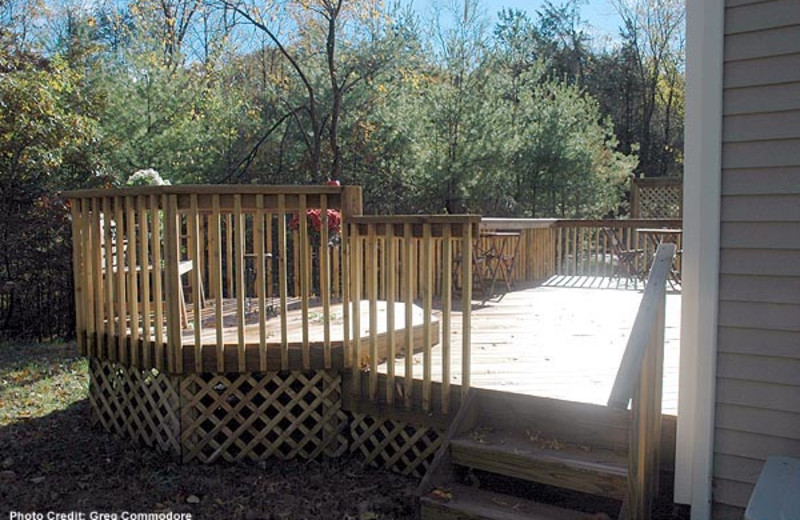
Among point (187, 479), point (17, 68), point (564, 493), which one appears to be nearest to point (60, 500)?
point (187, 479)

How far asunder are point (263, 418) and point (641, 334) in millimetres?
2459

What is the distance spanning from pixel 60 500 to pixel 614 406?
9.56 feet

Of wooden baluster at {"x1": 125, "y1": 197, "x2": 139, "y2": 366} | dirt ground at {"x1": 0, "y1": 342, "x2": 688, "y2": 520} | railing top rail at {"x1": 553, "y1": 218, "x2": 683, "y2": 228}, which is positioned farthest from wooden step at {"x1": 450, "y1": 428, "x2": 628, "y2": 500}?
railing top rail at {"x1": 553, "y1": 218, "x2": 683, "y2": 228}

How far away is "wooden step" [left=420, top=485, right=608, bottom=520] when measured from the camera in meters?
2.77

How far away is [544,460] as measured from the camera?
2914mm

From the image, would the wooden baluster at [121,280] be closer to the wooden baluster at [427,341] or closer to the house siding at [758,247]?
the wooden baluster at [427,341]

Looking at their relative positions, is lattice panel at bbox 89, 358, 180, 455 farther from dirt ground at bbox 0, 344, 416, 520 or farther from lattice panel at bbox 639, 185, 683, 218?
lattice panel at bbox 639, 185, 683, 218

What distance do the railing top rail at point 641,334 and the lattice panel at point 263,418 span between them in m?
2.09

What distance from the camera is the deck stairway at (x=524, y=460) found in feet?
9.25

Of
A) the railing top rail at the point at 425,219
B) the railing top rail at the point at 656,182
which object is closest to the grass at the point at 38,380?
the railing top rail at the point at 425,219

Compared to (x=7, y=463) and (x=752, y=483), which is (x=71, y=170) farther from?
(x=752, y=483)

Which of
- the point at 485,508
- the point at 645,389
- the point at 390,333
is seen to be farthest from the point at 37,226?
the point at 645,389

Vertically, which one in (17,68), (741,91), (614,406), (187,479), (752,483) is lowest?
Answer: (187,479)

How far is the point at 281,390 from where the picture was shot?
3961 millimetres
